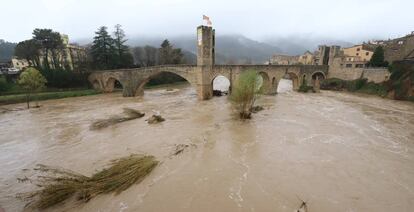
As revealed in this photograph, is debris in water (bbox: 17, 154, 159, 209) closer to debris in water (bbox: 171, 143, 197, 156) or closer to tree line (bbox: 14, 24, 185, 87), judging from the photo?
debris in water (bbox: 171, 143, 197, 156)

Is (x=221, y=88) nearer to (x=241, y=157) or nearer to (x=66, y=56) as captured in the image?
(x=241, y=157)

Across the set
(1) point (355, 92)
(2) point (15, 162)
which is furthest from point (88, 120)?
(1) point (355, 92)

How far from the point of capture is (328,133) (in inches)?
554

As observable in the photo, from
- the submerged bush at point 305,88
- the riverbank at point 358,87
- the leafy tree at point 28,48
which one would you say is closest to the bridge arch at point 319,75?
the riverbank at point 358,87

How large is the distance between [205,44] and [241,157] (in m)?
17.8

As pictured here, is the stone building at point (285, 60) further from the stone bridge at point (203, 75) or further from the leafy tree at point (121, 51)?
the leafy tree at point (121, 51)

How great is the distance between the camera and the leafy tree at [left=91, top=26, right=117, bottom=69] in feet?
134

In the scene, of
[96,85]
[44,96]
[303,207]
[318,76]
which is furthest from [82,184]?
[318,76]

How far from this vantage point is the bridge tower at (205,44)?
25.6 meters

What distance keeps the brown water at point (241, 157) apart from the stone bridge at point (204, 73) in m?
8.20

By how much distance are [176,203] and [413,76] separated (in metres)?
31.0

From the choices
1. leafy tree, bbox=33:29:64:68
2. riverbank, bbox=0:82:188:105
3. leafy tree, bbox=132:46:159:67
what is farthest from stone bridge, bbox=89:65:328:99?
leafy tree, bbox=132:46:159:67

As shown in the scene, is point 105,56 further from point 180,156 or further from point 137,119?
point 180,156

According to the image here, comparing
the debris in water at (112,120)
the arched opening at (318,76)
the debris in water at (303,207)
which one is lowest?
the debris in water at (303,207)
